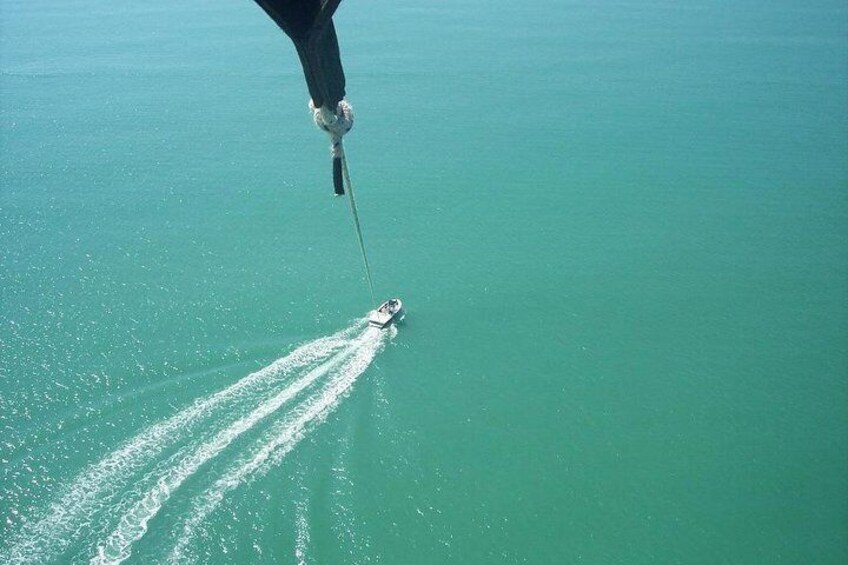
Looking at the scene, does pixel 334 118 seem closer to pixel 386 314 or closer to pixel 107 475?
pixel 107 475

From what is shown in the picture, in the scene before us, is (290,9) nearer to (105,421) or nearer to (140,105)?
(105,421)

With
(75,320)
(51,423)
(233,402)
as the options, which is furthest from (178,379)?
(75,320)

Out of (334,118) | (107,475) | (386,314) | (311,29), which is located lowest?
(107,475)

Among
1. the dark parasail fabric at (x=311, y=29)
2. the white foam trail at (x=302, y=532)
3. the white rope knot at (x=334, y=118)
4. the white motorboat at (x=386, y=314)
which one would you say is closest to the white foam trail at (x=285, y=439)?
the white foam trail at (x=302, y=532)

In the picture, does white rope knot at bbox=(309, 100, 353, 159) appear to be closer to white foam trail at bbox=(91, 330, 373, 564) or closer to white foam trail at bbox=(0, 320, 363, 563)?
white foam trail at bbox=(91, 330, 373, 564)

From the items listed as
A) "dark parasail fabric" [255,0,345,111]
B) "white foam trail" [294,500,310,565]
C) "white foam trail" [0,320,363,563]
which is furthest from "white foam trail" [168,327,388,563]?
"dark parasail fabric" [255,0,345,111]

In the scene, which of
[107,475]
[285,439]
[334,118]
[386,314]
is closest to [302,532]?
[285,439]

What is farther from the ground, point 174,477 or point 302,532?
point 174,477
